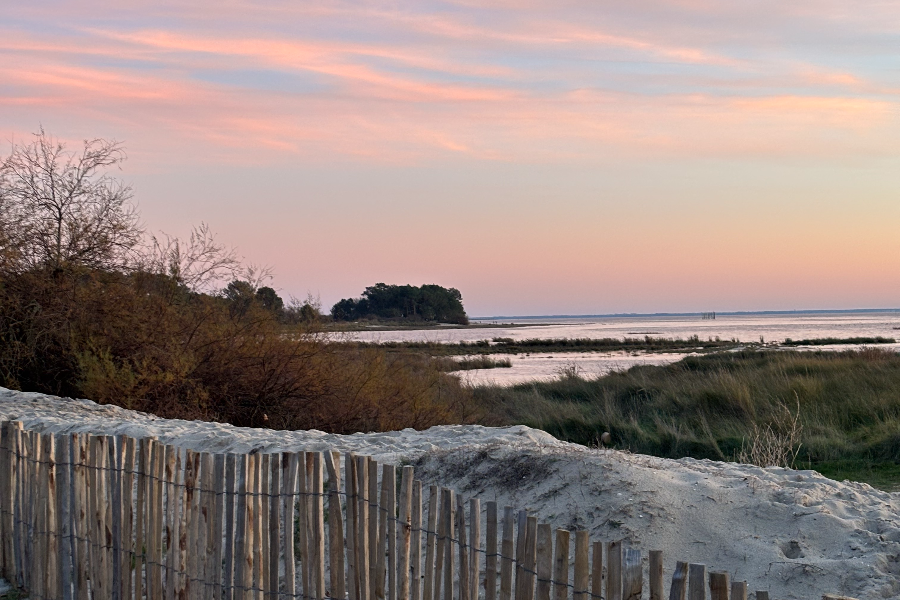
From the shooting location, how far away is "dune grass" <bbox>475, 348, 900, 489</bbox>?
1153 centimetres

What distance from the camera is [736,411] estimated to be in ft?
50.5

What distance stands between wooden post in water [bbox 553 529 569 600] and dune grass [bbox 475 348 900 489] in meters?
7.40

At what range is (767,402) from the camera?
591 inches

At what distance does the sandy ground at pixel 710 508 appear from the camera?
4887 mm

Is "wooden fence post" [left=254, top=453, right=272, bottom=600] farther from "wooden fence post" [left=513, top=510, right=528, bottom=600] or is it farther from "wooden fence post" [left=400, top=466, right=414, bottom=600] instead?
"wooden fence post" [left=513, top=510, right=528, bottom=600]

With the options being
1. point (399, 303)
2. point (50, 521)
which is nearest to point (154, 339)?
point (50, 521)

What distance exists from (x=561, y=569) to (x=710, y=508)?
284cm

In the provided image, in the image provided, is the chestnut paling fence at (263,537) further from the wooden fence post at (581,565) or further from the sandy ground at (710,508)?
the sandy ground at (710,508)

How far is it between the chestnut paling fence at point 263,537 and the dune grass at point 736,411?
7348mm

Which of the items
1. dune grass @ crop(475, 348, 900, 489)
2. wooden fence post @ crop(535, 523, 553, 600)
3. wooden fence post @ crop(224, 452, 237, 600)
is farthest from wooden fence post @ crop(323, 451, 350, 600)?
dune grass @ crop(475, 348, 900, 489)

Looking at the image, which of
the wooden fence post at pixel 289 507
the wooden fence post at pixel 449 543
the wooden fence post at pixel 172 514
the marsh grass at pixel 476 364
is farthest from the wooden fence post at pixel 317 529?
the marsh grass at pixel 476 364

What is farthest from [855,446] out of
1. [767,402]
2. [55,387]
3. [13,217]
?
[13,217]

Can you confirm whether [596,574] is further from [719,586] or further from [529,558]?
[719,586]

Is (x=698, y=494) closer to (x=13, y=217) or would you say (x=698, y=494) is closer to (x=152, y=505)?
(x=152, y=505)
